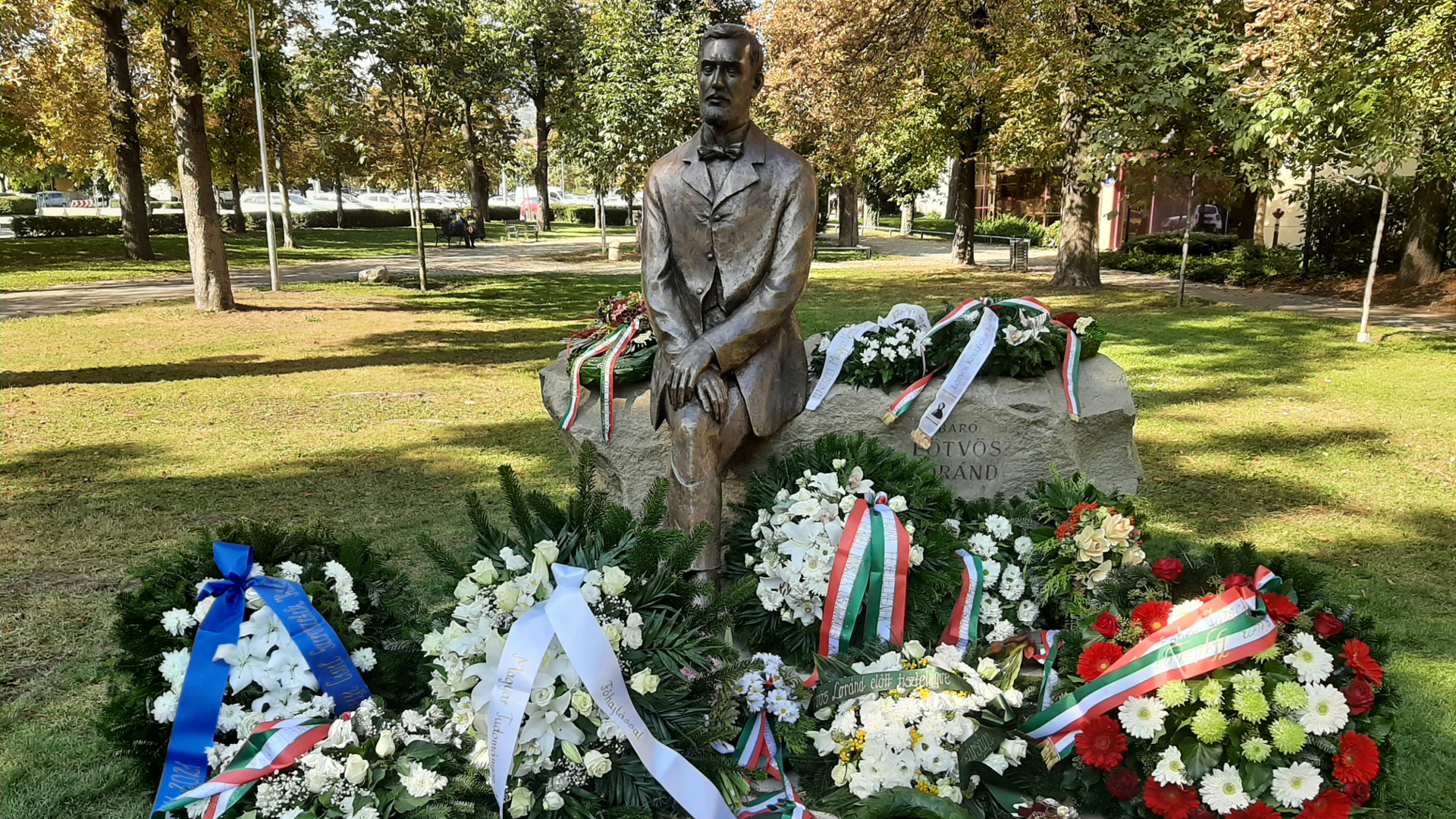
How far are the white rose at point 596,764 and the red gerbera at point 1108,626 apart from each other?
177cm

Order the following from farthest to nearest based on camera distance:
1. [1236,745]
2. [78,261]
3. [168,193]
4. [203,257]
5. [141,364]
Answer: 1. [168,193]
2. [78,261]
3. [203,257]
4. [141,364]
5. [1236,745]

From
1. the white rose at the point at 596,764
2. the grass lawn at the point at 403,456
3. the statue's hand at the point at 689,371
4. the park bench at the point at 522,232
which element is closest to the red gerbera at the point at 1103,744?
the grass lawn at the point at 403,456

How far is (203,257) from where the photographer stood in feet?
46.9

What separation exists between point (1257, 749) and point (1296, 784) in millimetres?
139

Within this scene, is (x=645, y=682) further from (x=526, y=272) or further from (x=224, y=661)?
(x=526, y=272)

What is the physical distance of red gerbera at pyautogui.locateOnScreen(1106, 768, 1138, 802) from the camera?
2.95m

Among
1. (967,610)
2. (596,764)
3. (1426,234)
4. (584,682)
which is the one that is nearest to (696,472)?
(967,610)

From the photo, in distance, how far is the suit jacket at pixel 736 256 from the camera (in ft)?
13.4

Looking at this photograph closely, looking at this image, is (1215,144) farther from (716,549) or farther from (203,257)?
(203,257)

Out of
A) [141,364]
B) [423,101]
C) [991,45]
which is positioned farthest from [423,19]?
[991,45]

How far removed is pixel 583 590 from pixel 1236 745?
2.04m

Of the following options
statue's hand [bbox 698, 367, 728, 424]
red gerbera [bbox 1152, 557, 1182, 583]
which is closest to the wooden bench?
statue's hand [bbox 698, 367, 728, 424]

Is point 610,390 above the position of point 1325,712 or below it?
above

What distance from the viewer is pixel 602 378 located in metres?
4.81
